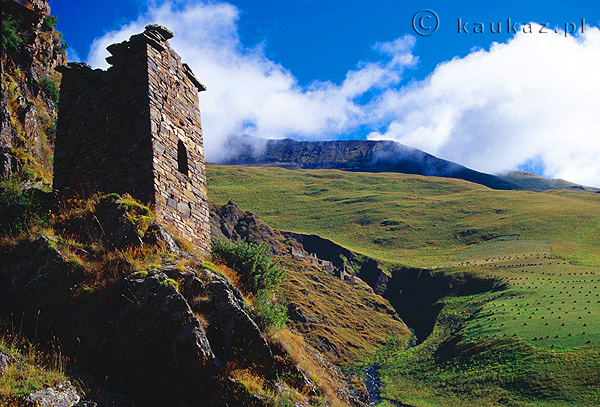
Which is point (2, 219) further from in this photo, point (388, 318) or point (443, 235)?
point (443, 235)

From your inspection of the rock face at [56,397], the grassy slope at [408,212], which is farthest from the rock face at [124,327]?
the grassy slope at [408,212]

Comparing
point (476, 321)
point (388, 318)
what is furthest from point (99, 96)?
point (388, 318)

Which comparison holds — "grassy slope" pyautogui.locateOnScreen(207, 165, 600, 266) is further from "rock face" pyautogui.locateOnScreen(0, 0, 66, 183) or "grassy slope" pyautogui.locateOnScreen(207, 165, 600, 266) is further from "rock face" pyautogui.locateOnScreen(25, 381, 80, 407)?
"rock face" pyautogui.locateOnScreen(25, 381, 80, 407)

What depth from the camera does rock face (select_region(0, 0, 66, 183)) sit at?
15.1 metres

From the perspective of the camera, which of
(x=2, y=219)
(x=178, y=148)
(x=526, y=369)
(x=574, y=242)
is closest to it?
(x=2, y=219)

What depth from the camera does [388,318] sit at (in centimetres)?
7331

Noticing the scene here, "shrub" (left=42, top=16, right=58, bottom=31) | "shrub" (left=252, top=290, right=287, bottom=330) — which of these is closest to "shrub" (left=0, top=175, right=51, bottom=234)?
"shrub" (left=252, top=290, right=287, bottom=330)

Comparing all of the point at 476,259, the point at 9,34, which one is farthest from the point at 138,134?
the point at 476,259

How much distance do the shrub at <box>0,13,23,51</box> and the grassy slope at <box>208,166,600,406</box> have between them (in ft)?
121

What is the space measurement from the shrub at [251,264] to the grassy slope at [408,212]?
3206 inches

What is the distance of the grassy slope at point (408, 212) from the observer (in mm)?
106413

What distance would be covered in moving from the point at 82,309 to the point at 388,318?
6841 centimetres

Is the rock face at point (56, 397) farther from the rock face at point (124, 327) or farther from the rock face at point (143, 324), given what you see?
the rock face at point (124, 327)

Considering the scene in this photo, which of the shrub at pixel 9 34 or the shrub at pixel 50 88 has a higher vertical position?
the shrub at pixel 9 34
